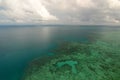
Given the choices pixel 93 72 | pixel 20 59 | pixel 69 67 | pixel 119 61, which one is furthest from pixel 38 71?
pixel 119 61

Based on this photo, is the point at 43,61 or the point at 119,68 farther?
the point at 43,61

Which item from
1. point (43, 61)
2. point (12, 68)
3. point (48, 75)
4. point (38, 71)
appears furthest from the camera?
point (43, 61)

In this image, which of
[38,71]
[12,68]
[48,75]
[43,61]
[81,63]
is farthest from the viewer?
[43,61]

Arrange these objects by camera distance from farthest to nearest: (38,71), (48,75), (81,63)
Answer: (81,63) → (38,71) → (48,75)

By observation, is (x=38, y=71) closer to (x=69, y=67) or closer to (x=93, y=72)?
(x=69, y=67)

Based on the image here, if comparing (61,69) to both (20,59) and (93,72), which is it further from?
(20,59)

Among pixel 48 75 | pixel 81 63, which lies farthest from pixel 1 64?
pixel 81 63

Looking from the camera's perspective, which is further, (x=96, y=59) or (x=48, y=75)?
(x=96, y=59)

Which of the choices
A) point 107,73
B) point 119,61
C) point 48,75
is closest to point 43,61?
point 48,75

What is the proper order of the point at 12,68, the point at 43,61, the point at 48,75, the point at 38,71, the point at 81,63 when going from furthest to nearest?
1. the point at 43,61
2. the point at 81,63
3. the point at 12,68
4. the point at 38,71
5. the point at 48,75
